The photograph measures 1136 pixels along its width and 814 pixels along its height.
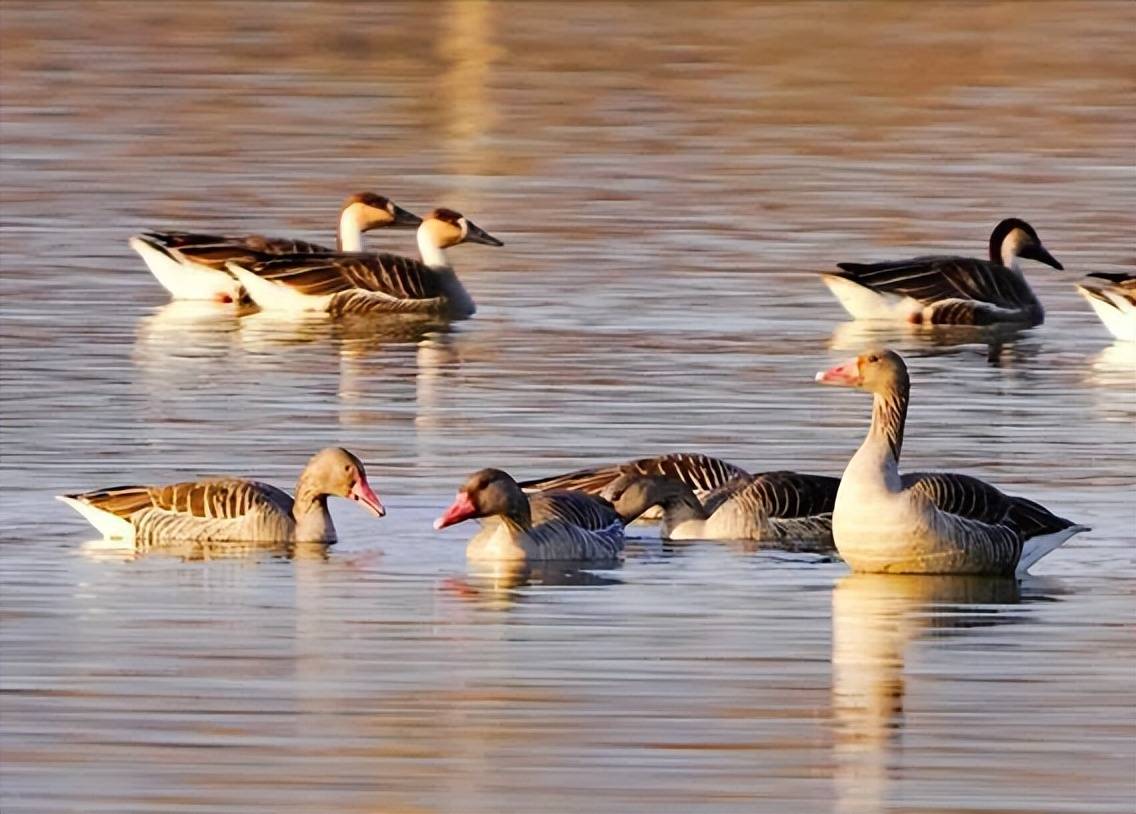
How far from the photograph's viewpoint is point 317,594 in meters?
14.3

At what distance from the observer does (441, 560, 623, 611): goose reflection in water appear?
14.4 meters

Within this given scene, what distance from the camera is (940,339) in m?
25.3

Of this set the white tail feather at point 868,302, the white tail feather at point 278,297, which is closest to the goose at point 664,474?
the white tail feather at point 868,302

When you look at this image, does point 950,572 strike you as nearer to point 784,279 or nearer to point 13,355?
point 13,355

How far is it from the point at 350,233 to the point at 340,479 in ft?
41.2

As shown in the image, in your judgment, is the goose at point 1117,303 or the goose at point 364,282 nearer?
the goose at point 1117,303

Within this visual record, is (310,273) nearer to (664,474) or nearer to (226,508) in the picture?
(664,474)

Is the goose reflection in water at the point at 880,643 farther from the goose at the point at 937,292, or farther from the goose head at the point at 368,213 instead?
the goose head at the point at 368,213

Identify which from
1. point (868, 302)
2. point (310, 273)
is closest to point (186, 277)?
point (310, 273)

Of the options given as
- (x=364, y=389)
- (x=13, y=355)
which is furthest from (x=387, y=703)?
(x=13, y=355)

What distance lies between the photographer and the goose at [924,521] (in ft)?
48.3

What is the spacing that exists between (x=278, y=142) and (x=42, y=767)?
2745 centimetres

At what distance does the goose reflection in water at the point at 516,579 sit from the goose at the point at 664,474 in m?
0.84

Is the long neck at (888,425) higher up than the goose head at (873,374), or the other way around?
the goose head at (873,374)
